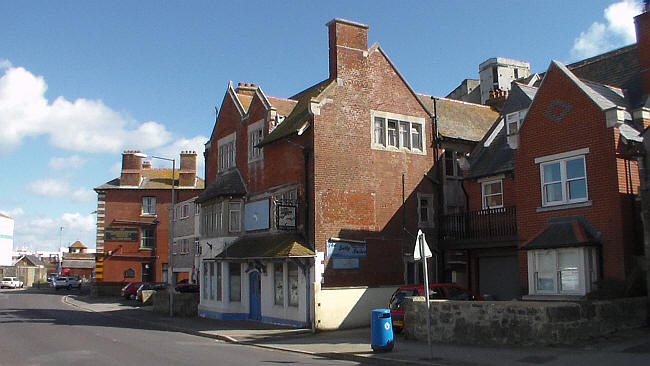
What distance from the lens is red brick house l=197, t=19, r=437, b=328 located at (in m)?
23.6

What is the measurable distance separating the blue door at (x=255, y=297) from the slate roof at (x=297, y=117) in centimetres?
590

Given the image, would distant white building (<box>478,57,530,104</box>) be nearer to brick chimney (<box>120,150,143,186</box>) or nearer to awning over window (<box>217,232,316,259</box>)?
awning over window (<box>217,232,316,259</box>)

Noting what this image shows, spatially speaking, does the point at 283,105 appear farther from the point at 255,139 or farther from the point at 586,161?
the point at 586,161

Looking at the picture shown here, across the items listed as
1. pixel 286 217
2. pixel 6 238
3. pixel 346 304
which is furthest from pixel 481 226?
pixel 6 238

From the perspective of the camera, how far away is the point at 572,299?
18156 mm

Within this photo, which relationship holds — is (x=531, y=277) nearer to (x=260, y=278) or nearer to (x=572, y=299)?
(x=572, y=299)

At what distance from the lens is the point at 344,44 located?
25.5 m

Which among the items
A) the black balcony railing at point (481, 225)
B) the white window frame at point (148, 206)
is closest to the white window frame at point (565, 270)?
the black balcony railing at point (481, 225)

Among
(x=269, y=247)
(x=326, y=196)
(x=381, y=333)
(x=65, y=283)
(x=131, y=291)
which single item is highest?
(x=326, y=196)

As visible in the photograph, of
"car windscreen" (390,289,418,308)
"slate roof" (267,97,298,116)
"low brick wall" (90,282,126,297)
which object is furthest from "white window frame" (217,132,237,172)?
"low brick wall" (90,282,126,297)

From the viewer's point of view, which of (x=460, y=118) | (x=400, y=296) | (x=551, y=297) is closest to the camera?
(x=551, y=297)

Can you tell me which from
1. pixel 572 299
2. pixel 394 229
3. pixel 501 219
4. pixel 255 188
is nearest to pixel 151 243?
pixel 255 188

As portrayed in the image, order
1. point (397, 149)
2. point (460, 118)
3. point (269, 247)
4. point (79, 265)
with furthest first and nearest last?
point (79, 265) → point (460, 118) → point (397, 149) → point (269, 247)

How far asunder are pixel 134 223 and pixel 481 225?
37.8 m
